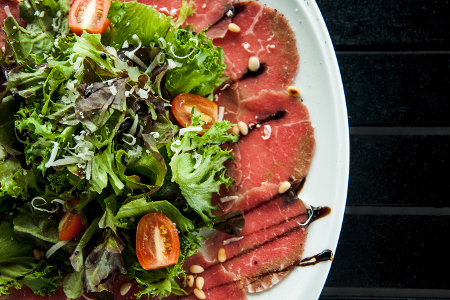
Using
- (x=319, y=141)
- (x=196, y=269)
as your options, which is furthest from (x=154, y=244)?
(x=319, y=141)

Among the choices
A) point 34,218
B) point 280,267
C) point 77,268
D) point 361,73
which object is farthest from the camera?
point 361,73

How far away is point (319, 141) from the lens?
2375 mm

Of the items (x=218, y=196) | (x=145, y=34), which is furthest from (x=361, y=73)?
(x=145, y=34)

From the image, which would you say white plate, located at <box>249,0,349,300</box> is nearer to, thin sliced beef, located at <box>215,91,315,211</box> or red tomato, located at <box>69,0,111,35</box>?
thin sliced beef, located at <box>215,91,315,211</box>

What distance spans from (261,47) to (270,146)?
71cm

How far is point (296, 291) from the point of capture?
92.3 inches

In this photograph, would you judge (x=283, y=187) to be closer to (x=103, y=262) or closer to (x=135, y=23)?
(x=103, y=262)

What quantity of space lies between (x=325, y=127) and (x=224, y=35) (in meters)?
0.97

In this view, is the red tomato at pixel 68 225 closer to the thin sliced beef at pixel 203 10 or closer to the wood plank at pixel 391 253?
the thin sliced beef at pixel 203 10

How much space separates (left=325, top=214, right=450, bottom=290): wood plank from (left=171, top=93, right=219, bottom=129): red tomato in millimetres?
1439

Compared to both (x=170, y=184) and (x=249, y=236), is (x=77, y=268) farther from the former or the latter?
(x=249, y=236)

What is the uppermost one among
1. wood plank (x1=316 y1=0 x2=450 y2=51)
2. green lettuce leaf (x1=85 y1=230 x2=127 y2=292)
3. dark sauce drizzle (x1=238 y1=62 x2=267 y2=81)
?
wood plank (x1=316 y1=0 x2=450 y2=51)

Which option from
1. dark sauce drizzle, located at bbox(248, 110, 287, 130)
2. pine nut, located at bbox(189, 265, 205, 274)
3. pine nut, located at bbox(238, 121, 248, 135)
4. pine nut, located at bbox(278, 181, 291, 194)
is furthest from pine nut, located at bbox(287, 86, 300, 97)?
pine nut, located at bbox(189, 265, 205, 274)

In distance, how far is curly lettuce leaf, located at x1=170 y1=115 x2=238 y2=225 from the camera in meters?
1.93
